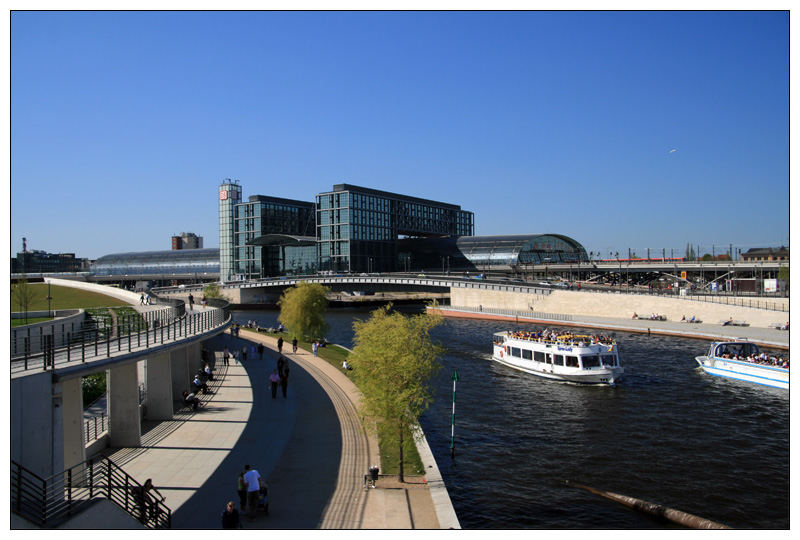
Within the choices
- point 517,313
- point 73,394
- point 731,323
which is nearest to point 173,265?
point 517,313

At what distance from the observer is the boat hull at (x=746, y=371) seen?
3966cm

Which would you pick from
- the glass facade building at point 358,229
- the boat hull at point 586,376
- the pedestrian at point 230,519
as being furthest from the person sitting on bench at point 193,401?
the glass facade building at point 358,229

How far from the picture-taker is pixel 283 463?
21.8 m

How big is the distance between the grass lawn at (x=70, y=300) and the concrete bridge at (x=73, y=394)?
111ft

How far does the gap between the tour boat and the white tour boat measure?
7.95 m

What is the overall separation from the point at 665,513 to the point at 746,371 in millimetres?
26798

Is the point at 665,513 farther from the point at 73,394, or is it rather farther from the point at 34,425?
the point at 73,394

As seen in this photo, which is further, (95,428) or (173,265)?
(173,265)

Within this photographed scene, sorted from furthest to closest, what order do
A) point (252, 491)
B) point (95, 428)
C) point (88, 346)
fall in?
point (95, 428)
point (88, 346)
point (252, 491)

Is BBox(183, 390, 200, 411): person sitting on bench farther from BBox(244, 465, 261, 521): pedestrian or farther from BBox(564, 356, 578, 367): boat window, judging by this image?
BBox(564, 356, 578, 367): boat window

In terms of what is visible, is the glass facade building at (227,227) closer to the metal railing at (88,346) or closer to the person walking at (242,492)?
the metal railing at (88,346)

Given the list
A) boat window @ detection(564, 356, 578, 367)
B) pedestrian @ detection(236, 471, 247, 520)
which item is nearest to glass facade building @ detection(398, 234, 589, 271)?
boat window @ detection(564, 356, 578, 367)

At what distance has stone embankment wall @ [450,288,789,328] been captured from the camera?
66.4m

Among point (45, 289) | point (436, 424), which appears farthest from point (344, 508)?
point (45, 289)
